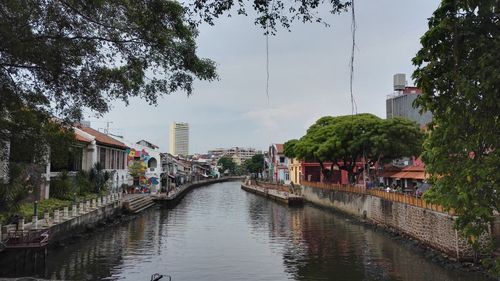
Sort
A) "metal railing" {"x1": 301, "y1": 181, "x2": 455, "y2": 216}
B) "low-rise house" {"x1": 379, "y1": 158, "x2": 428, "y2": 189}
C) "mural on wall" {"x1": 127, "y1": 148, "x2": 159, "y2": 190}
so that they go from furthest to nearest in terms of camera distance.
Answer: "mural on wall" {"x1": 127, "y1": 148, "x2": 159, "y2": 190}, "low-rise house" {"x1": 379, "y1": 158, "x2": 428, "y2": 189}, "metal railing" {"x1": 301, "y1": 181, "x2": 455, "y2": 216}

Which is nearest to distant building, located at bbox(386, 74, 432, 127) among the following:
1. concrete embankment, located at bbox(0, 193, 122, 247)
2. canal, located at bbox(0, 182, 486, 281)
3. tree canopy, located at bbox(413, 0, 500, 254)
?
canal, located at bbox(0, 182, 486, 281)

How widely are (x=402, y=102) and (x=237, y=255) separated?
33931 mm

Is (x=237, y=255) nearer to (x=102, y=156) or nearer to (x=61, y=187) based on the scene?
(x=61, y=187)

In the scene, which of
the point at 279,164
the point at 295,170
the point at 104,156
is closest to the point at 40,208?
the point at 104,156

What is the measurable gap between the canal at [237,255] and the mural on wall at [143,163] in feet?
85.8

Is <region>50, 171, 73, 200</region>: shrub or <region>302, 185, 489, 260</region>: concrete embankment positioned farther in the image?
<region>50, 171, 73, 200</region>: shrub

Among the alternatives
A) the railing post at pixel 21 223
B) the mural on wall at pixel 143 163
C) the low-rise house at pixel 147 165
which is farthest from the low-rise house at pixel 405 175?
the mural on wall at pixel 143 163

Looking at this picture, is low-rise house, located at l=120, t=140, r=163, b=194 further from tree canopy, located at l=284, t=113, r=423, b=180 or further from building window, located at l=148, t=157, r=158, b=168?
tree canopy, located at l=284, t=113, r=423, b=180

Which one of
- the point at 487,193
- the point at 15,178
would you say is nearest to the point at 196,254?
the point at 15,178

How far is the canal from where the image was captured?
17484mm

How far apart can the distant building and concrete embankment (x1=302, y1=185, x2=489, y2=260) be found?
11.7 meters

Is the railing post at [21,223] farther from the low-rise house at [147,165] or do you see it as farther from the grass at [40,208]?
the low-rise house at [147,165]

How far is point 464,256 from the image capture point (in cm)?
1800

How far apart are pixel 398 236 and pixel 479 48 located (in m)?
22.1
